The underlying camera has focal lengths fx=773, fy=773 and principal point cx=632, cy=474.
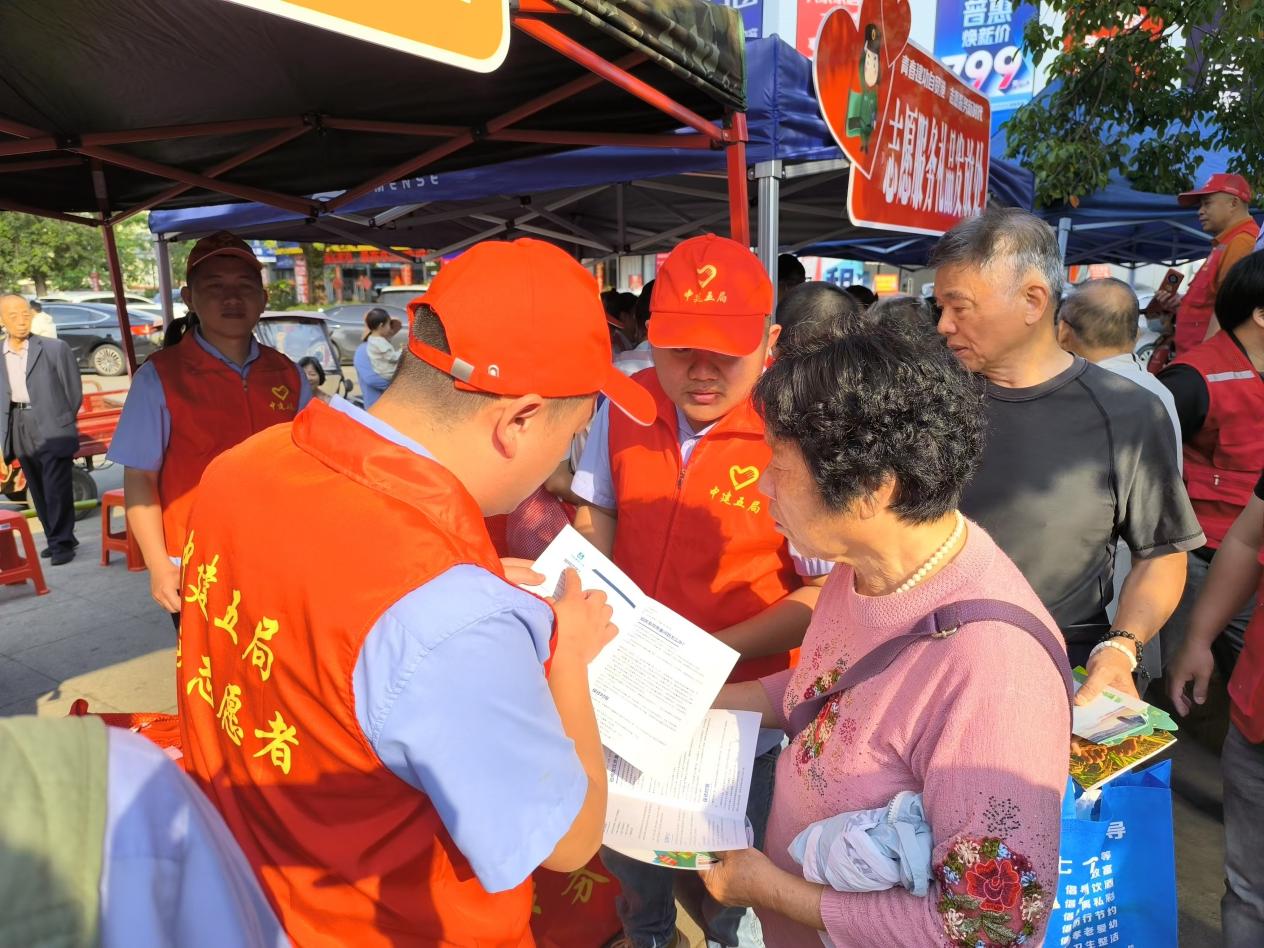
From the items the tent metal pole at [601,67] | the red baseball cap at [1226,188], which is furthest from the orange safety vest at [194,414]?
the red baseball cap at [1226,188]

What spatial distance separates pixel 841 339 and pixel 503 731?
75 cm

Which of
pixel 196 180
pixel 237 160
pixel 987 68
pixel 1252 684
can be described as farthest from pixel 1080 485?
pixel 987 68

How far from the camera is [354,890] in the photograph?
0.98 meters

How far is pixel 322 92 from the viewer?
2.82m

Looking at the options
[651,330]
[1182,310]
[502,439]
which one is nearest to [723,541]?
[651,330]

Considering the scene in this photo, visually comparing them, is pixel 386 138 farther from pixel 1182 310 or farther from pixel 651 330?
pixel 1182 310

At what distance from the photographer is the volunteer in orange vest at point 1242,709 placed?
5.80ft

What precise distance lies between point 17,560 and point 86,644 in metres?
1.34

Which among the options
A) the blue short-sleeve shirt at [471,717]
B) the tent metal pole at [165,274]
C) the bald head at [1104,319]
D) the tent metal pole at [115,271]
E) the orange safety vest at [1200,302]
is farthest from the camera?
the tent metal pole at [165,274]

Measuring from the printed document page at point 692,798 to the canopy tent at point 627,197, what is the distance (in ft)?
7.17

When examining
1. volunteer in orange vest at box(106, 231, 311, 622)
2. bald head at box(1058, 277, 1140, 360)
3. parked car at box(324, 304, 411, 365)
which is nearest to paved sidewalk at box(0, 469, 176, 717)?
volunteer in orange vest at box(106, 231, 311, 622)

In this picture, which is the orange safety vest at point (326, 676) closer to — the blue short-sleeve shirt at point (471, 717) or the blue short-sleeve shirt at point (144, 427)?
the blue short-sleeve shirt at point (471, 717)

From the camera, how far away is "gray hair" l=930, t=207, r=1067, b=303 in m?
1.85

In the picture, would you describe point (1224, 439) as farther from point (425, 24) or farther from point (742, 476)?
point (425, 24)
